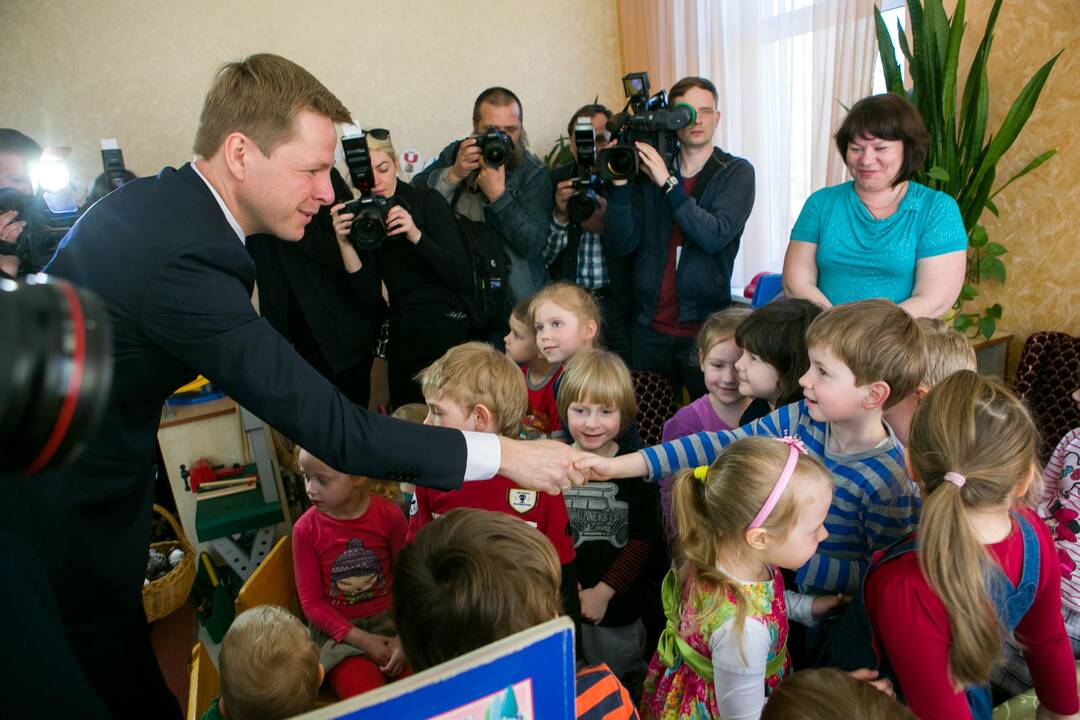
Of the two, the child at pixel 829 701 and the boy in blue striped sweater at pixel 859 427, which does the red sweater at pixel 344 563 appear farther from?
the child at pixel 829 701

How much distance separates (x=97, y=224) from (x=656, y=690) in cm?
126

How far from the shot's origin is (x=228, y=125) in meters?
1.29

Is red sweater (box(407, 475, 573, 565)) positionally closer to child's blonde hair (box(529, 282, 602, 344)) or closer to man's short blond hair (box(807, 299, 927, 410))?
man's short blond hair (box(807, 299, 927, 410))

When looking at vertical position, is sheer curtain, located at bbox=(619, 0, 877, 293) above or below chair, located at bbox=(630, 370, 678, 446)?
above

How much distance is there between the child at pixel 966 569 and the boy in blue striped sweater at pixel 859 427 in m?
0.16

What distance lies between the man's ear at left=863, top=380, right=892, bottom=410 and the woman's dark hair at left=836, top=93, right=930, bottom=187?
0.98 meters

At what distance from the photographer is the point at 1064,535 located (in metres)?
1.64

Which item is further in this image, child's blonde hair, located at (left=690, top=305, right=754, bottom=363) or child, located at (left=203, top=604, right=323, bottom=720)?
child's blonde hair, located at (left=690, top=305, right=754, bottom=363)

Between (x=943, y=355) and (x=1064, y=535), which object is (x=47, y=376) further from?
(x=1064, y=535)

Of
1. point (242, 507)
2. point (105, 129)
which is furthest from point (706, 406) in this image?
point (105, 129)

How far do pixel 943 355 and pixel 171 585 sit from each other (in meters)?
2.51

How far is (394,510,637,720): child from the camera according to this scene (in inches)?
39.0

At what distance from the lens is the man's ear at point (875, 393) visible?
1.48 meters

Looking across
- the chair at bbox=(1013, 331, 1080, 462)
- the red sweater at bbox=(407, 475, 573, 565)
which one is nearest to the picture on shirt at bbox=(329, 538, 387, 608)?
the red sweater at bbox=(407, 475, 573, 565)
